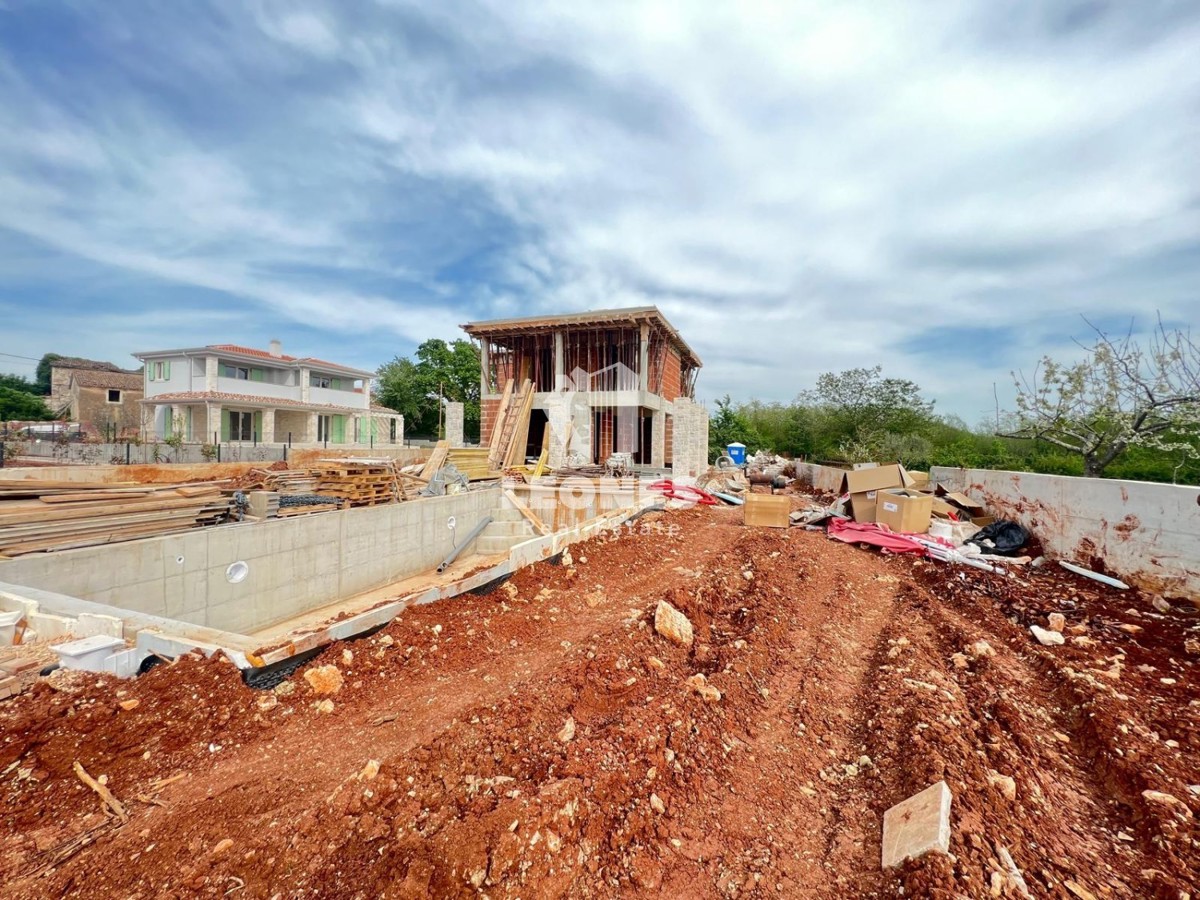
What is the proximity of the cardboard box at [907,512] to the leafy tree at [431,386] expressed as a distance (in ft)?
98.1

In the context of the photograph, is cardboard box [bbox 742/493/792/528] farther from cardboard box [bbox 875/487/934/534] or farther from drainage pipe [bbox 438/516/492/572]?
drainage pipe [bbox 438/516/492/572]

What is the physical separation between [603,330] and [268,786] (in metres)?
15.6

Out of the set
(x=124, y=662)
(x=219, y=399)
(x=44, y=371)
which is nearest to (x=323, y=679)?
(x=124, y=662)

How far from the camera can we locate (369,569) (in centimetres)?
901

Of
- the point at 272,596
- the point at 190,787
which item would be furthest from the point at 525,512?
the point at 190,787

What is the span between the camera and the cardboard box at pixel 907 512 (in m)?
7.46

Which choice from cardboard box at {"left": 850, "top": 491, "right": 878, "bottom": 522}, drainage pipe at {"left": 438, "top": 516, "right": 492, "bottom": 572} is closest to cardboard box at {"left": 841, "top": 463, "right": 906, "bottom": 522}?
cardboard box at {"left": 850, "top": 491, "right": 878, "bottom": 522}

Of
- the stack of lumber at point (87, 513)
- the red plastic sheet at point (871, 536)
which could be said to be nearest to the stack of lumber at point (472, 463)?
the stack of lumber at point (87, 513)

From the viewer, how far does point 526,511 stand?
1227 centimetres

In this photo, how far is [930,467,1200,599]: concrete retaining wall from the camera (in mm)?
4625

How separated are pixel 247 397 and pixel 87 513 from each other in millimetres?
18795

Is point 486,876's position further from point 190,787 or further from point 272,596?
point 272,596

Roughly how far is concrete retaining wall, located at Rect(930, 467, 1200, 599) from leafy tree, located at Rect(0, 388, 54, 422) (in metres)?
46.1

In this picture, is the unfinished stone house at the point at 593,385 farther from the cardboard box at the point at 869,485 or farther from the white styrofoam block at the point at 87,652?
the white styrofoam block at the point at 87,652
